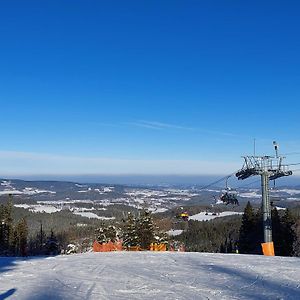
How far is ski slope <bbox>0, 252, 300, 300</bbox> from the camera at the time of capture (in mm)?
9156

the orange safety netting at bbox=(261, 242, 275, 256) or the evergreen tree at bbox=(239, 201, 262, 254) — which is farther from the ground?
the orange safety netting at bbox=(261, 242, 275, 256)

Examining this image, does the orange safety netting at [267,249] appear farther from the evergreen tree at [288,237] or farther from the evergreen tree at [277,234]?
the evergreen tree at [277,234]

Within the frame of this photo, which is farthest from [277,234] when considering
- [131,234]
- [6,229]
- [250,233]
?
[6,229]

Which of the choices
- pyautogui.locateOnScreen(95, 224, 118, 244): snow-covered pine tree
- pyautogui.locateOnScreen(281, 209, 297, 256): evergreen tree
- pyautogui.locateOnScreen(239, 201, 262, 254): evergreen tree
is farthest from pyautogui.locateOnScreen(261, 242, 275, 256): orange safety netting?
pyautogui.locateOnScreen(95, 224, 118, 244): snow-covered pine tree

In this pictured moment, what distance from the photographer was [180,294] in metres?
9.16

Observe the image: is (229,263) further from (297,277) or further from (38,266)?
(38,266)

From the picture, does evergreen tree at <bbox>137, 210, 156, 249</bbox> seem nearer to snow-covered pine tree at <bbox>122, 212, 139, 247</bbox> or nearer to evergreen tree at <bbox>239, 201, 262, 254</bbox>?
snow-covered pine tree at <bbox>122, 212, 139, 247</bbox>

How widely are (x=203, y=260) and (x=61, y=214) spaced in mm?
149880

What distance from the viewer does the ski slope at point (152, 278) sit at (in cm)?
916

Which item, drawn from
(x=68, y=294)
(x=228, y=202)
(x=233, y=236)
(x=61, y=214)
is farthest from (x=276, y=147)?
(x=61, y=214)

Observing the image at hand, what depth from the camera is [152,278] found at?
36.7ft

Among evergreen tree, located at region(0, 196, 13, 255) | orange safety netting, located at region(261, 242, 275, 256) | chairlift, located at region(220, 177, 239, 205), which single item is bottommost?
evergreen tree, located at region(0, 196, 13, 255)

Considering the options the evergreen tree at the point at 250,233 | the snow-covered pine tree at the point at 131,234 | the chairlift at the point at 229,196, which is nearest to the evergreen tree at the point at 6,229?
the snow-covered pine tree at the point at 131,234

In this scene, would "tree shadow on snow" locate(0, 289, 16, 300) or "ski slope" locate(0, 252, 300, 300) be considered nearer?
"tree shadow on snow" locate(0, 289, 16, 300)
